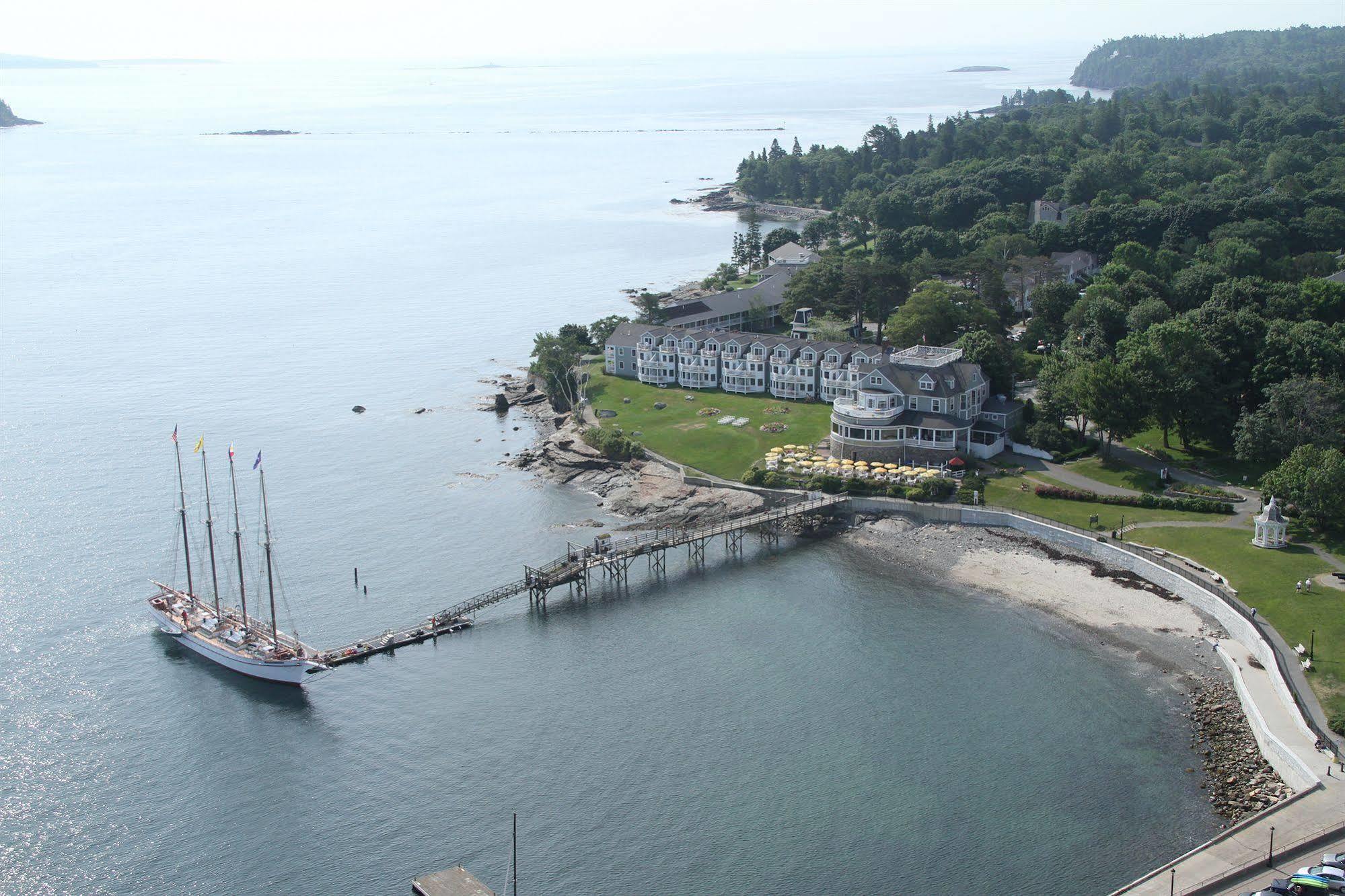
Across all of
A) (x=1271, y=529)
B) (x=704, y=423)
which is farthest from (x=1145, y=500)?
(x=704, y=423)

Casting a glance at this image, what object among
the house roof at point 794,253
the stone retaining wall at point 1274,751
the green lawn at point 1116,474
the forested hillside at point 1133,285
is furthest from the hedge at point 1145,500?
the house roof at point 794,253

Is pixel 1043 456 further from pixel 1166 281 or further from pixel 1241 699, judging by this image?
pixel 1166 281

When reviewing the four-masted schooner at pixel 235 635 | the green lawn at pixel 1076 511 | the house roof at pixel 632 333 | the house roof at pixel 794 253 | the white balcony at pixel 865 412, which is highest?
the house roof at pixel 794 253

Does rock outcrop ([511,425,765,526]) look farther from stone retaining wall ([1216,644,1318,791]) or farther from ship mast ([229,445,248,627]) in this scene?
stone retaining wall ([1216,644,1318,791])

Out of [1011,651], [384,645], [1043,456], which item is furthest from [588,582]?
[1043,456]

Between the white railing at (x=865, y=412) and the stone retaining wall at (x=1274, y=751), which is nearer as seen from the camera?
the stone retaining wall at (x=1274, y=751)

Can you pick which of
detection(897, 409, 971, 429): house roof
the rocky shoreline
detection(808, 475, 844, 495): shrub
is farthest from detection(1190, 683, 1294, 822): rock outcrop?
detection(897, 409, 971, 429): house roof

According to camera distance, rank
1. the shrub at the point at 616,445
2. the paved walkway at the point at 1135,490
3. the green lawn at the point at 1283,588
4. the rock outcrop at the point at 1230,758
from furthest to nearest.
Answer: the shrub at the point at 616,445 → the paved walkway at the point at 1135,490 → the green lawn at the point at 1283,588 → the rock outcrop at the point at 1230,758

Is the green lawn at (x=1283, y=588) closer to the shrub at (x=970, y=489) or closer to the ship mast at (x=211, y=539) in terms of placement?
the shrub at (x=970, y=489)
